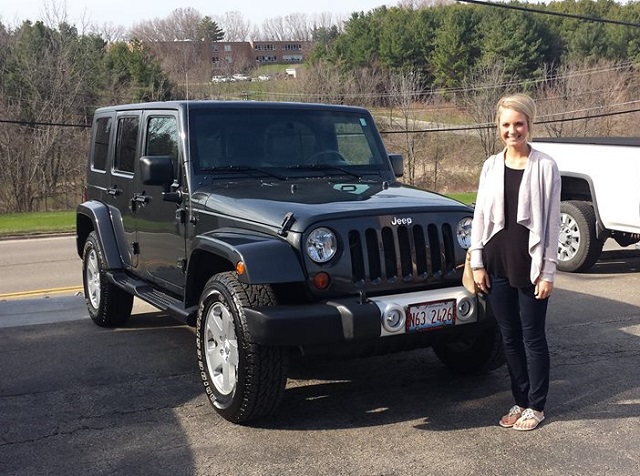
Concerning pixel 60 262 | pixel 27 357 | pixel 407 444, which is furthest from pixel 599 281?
pixel 60 262

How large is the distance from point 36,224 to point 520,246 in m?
15.9

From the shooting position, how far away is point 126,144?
682cm

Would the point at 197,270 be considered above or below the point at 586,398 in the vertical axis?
above

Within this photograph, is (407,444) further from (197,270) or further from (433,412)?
(197,270)

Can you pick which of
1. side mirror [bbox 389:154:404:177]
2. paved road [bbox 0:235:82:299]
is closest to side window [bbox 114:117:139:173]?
side mirror [bbox 389:154:404:177]

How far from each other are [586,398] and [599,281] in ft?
15.1

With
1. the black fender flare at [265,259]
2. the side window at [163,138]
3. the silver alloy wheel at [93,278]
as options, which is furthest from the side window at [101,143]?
the black fender flare at [265,259]

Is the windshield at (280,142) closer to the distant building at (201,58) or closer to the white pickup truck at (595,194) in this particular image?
the white pickup truck at (595,194)

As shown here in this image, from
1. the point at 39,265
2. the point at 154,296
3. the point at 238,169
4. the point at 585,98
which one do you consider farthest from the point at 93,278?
the point at 585,98

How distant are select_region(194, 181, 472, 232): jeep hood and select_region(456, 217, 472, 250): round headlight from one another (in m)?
0.10

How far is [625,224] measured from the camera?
9.05 m

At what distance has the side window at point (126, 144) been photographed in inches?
261

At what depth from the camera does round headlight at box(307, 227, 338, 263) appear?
14.6ft

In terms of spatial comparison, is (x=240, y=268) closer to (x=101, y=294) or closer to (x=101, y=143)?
(x=101, y=294)
